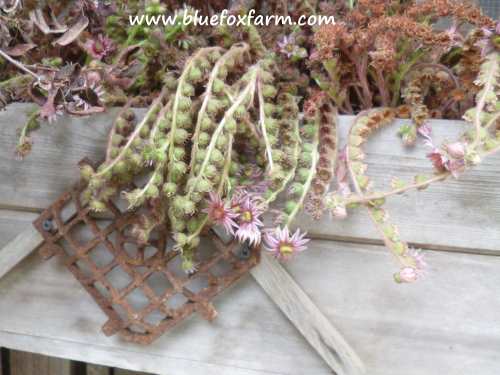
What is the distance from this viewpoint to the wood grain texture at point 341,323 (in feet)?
2.05

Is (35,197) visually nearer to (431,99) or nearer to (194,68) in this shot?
(194,68)

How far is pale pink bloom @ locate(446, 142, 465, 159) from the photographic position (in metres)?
0.50

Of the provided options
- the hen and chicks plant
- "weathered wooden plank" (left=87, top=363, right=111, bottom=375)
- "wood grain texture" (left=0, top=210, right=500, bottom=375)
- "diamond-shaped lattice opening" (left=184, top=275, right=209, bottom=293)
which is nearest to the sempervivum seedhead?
the hen and chicks plant

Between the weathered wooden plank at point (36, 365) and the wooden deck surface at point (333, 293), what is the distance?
409 millimetres

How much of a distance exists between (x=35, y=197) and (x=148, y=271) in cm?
21

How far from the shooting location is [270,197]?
0.56 metres

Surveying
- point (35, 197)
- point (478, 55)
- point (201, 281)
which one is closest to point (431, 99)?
point (478, 55)

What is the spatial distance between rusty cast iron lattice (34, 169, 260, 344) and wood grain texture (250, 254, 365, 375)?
0.10 ft

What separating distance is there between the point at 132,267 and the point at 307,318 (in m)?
0.25

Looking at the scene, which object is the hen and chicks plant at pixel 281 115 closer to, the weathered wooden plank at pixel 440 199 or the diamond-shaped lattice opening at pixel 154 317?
the weathered wooden plank at pixel 440 199

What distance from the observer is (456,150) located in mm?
506

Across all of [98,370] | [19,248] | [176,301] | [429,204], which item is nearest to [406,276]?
[429,204]

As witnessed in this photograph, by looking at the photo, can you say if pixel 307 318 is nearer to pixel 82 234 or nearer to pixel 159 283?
pixel 159 283

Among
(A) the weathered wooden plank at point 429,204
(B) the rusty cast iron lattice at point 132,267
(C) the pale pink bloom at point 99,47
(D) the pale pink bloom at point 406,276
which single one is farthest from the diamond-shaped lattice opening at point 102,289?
(D) the pale pink bloom at point 406,276
